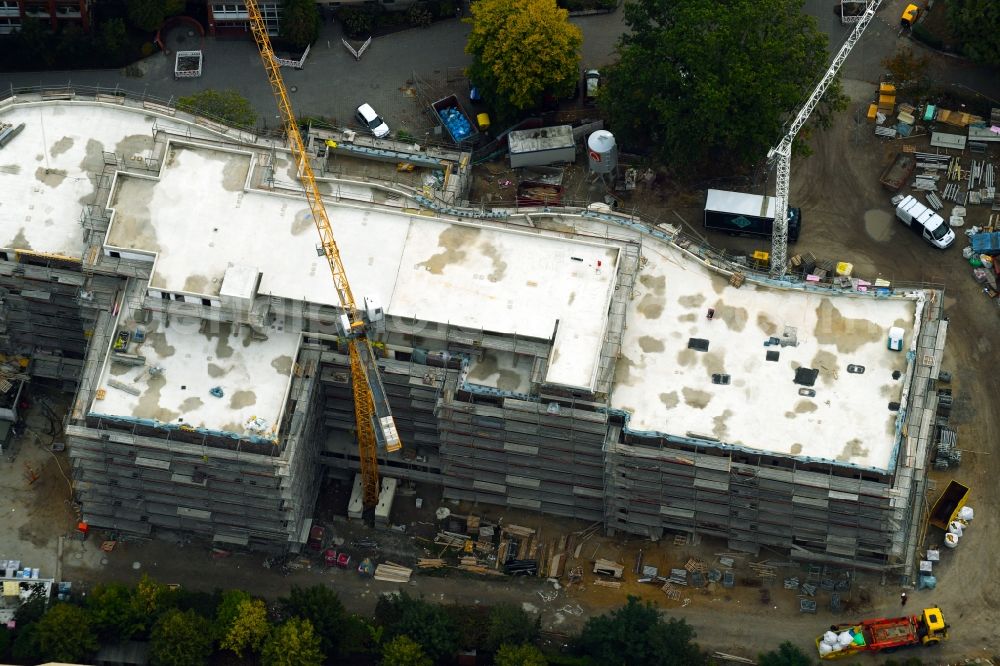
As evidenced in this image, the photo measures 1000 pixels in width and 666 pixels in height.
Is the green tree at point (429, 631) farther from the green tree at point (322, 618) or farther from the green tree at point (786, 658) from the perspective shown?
the green tree at point (786, 658)

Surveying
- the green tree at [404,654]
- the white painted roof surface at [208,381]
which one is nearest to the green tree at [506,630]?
the green tree at [404,654]

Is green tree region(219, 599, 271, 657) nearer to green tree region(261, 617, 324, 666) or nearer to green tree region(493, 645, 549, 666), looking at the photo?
green tree region(261, 617, 324, 666)

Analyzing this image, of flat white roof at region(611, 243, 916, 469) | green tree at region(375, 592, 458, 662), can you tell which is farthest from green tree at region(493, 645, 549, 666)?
flat white roof at region(611, 243, 916, 469)

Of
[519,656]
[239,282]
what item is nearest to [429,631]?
[519,656]

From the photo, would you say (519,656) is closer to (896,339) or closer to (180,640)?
(180,640)

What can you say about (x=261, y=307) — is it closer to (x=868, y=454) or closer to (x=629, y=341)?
(x=629, y=341)

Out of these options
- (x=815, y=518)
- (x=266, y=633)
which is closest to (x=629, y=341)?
(x=815, y=518)
